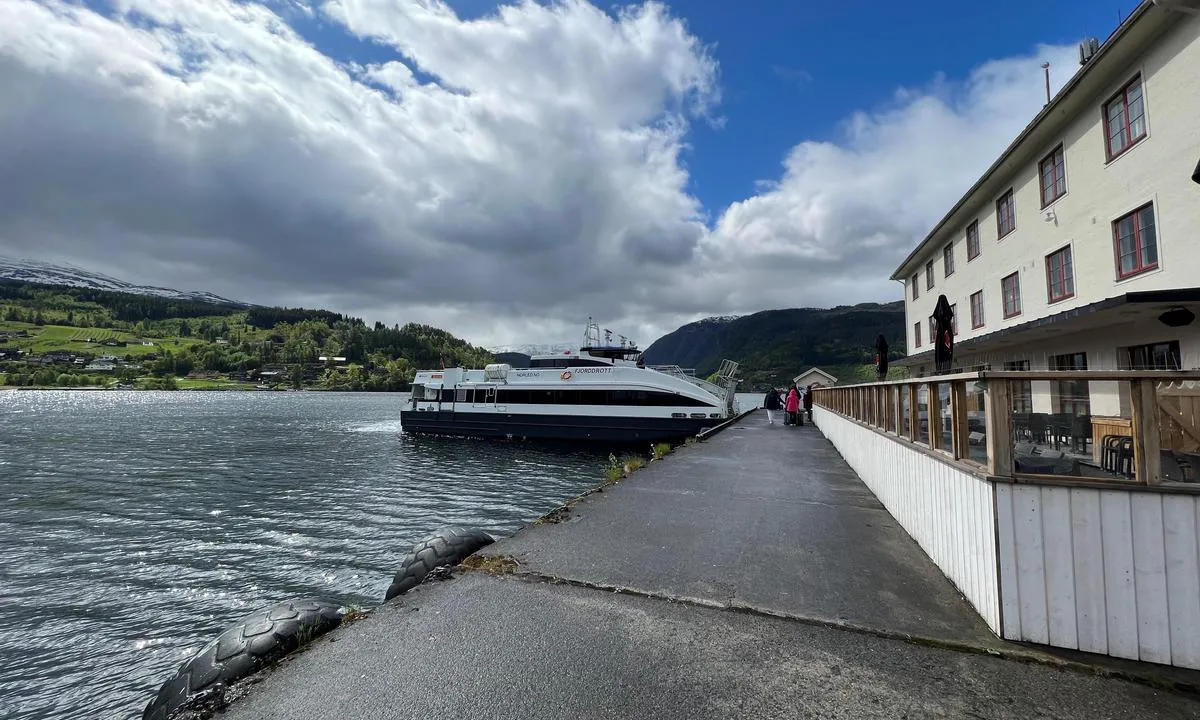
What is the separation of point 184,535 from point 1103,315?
59.7ft

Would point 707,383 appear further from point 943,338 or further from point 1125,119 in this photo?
point 1125,119

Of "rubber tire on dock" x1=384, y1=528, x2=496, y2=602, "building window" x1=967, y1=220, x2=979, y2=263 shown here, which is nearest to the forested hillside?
"building window" x1=967, y1=220, x2=979, y2=263

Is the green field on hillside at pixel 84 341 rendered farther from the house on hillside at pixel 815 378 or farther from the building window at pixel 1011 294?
the building window at pixel 1011 294

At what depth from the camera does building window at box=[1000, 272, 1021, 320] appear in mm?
13945

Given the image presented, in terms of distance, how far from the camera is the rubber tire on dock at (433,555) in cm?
441

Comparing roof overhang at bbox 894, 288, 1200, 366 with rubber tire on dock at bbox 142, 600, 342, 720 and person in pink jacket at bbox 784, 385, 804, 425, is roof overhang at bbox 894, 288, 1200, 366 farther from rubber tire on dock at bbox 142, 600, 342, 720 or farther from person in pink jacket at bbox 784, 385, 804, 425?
rubber tire on dock at bbox 142, 600, 342, 720

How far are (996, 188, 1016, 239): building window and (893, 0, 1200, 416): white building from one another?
3 cm

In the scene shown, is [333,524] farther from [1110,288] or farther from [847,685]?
[1110,288]

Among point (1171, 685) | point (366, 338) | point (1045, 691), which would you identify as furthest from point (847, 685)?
point (366, 338)

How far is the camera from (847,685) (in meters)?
2.70

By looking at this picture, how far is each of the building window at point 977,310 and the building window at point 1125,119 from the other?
6262mm

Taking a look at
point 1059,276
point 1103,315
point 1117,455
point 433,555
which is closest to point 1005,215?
point 1059,276

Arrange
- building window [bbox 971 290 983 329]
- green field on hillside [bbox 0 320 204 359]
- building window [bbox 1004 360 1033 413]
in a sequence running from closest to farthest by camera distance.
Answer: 1. building window [bbox 1004 360 1033 413]
2. building window [bbox 971 290 983 329]
3. green field on hillside [bbox 0 320 204 359]

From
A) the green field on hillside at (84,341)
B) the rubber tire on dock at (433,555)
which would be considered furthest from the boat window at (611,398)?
the green field on hillside at (84,341)
